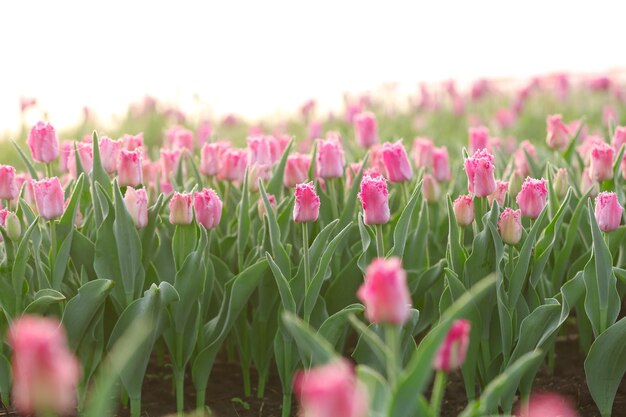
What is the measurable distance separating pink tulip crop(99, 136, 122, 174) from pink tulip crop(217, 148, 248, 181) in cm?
30

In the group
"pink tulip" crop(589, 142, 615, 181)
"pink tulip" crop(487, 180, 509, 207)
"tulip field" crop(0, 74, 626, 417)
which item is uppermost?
"pink tulip" crop(589, 142, 615, 181)

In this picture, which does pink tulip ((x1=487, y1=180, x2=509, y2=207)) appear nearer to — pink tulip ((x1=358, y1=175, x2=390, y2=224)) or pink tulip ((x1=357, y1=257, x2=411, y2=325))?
pink tulip ((x1=358, y1=175, x2=390, y2=224))

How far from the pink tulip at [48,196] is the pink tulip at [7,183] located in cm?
22

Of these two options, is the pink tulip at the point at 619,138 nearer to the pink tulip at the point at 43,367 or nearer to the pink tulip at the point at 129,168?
the pink tulip at the point at 129,168

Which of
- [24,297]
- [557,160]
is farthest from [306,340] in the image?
[557,160]

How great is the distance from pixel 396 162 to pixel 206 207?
20.7 inches

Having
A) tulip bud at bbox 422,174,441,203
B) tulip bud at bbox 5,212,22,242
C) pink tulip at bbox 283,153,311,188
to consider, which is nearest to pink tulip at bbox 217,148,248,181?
pink tulip at bbox 283,153,311,188

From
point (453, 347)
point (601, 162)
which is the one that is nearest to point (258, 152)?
point (601, 162)

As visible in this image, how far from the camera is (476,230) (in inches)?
81.7

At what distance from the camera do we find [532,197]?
6.46 ft

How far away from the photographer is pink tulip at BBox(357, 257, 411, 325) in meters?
0.98

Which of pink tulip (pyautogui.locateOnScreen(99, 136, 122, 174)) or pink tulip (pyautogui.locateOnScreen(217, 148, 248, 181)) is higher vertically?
pink tulip (pyautogui.locateOnScreen(99, 136, 122, 174))

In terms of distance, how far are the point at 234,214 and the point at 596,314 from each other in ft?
3.70

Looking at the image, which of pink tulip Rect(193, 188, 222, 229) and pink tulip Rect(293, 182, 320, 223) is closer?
pink tulip Rect(293, 182, 320, 223)
